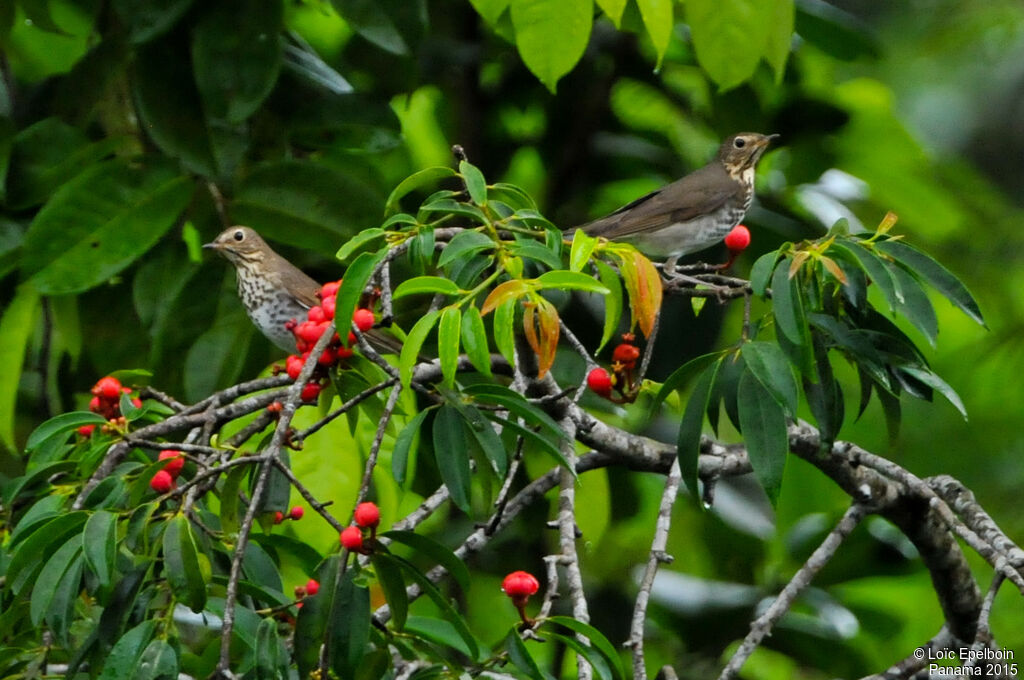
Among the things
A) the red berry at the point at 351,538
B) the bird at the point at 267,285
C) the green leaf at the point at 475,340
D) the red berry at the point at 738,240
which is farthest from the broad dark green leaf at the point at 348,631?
the bird at the point at 267,285

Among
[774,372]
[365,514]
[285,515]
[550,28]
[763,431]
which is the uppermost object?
[550,28]

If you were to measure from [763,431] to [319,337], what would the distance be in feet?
2.93

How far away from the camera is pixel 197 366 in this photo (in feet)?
11.8

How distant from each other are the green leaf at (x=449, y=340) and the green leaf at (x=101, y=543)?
23.7 inches

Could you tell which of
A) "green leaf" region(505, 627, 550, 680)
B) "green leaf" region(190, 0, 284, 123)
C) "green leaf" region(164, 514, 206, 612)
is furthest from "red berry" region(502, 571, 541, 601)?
"green leaf" region(190, 0, 284, 123)


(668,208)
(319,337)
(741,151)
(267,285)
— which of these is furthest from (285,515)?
(741,151)

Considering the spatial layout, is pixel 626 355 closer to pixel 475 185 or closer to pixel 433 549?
pixel 475 185

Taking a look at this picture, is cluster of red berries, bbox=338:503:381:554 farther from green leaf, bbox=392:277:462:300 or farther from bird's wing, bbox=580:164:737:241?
bird's wing, bbox=580:164:737:241

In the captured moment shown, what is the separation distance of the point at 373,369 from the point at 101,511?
2.18 feet

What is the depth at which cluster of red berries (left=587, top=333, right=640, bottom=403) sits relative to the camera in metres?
2.65

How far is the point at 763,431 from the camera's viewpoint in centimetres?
226

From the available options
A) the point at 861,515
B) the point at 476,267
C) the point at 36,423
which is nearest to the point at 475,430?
the point at 476,267

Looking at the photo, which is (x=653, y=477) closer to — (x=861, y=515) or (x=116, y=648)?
(x=861, y=515)

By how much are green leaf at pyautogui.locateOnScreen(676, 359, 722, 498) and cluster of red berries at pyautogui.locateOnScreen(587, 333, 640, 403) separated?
0.88ft
